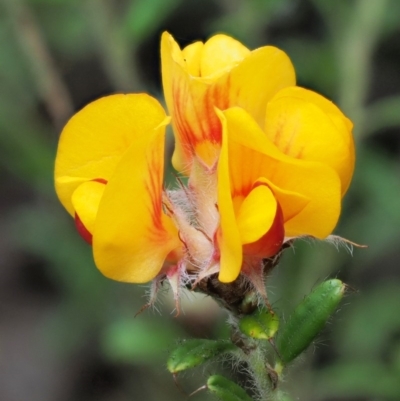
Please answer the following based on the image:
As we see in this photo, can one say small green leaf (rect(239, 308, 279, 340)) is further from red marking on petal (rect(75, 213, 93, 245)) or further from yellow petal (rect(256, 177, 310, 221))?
red marking on petal (rect(75, 213, 93, 245))

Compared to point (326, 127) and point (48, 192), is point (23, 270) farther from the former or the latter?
point (326, 127)

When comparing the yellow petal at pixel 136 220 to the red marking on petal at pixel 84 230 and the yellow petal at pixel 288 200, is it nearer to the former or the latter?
the red marking on petal at pixel 84 230

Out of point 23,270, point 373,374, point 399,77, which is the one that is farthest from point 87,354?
point 399,77

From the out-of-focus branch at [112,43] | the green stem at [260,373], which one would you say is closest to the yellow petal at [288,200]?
the green stem at [260,373]

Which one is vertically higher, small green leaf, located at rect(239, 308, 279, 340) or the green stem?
small green leaf, located at rect(239, 308, 279, 340)

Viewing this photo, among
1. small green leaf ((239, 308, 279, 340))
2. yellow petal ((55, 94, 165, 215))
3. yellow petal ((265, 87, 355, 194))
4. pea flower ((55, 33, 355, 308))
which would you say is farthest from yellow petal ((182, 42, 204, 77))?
small green leaf ((239, 308, 279, 340))

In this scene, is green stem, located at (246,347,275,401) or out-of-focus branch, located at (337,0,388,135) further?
out-of-focus branch, located at (337,0,388,135)

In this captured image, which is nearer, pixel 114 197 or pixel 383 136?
pixel 114 197
